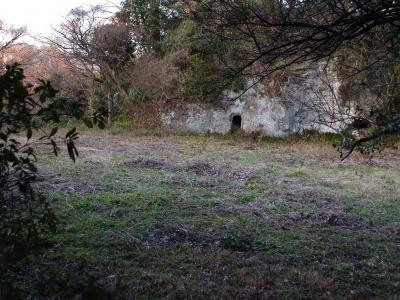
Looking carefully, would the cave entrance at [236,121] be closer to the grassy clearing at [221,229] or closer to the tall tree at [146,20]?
the tall tree at [146,20]

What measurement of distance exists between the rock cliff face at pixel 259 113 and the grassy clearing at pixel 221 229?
8240mm

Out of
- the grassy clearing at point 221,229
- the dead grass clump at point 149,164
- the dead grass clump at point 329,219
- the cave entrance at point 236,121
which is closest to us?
the grassy clearing at point 221,229

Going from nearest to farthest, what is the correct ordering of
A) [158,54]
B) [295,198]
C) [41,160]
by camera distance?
[295,198] < [41,160] < [158,54]

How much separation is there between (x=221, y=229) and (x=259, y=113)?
15991mm

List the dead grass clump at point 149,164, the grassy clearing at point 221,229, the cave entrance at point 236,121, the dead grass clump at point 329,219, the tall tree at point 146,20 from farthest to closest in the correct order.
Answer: the tall tree at point 146,20 → the cave entrance at point 236,121 → the dead grass clump at point 149,164 → the dead grass clump at point 329,219 → the grassy clearing at point 221,229

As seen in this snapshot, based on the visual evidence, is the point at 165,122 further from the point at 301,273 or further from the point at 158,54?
the point at 301,273

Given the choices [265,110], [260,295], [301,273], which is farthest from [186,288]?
[265,110]

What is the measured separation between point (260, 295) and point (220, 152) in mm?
12194

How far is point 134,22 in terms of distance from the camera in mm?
24438

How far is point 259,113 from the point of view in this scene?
21.9 meters

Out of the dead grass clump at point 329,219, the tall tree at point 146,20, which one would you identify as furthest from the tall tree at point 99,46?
the dead grass clump at point 329,219

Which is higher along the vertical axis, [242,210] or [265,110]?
[265,110]

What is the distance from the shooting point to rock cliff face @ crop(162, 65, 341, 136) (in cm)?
2127

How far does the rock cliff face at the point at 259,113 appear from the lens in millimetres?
21266
